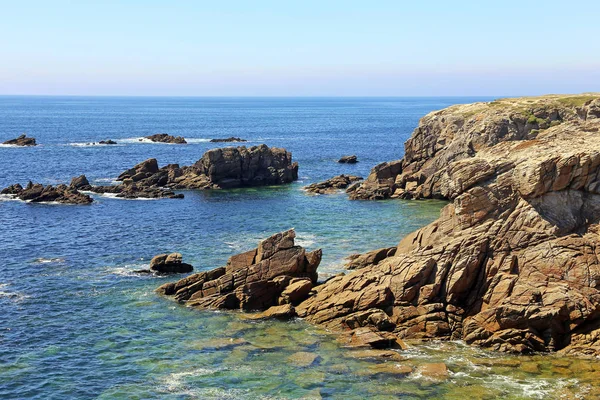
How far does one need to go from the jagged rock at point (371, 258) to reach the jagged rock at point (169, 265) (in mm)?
17467

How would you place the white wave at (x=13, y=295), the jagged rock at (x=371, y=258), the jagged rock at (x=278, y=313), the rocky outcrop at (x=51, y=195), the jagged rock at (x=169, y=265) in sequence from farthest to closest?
the rocky outcrop at (x=51, y=195) < the jagged rock at (x=169, y=265) < the jagged rock at (x=371, y=258) < the white wave at (x=13, y=295) < the jagged rock at (x=278, y=313)

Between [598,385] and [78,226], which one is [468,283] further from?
[78,226]

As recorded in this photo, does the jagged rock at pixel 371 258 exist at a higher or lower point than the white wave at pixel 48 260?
higher

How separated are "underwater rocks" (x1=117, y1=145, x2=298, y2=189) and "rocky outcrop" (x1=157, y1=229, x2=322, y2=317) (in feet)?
221

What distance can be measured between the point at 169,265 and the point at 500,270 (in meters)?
35.3

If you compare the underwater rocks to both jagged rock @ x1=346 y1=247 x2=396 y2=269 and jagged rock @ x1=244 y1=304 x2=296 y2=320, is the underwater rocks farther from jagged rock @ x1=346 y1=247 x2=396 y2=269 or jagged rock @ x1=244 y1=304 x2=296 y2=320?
jagged rock @ x1=244 y1=304 x2=296 y2=320

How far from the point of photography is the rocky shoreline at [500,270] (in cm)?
5062

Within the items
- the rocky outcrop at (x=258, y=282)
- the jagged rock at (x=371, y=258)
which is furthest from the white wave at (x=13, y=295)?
the jagged rock at (x=371, y=258)

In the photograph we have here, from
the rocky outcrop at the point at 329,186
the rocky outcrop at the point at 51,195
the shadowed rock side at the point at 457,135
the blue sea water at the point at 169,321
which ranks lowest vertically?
the blue sea water at the point at 169,321

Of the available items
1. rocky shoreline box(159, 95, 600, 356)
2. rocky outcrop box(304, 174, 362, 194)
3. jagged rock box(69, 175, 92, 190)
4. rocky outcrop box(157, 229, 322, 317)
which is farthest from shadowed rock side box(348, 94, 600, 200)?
rocky shoreline box(159, 95, 600, 356)

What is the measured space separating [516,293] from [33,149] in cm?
16906

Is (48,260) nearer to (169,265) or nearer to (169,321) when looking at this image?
(169,265)

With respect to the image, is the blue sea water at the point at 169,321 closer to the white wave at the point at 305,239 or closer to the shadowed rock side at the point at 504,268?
the white wave at the point at 305,239

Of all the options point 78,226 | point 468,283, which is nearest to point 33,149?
point 78,226
